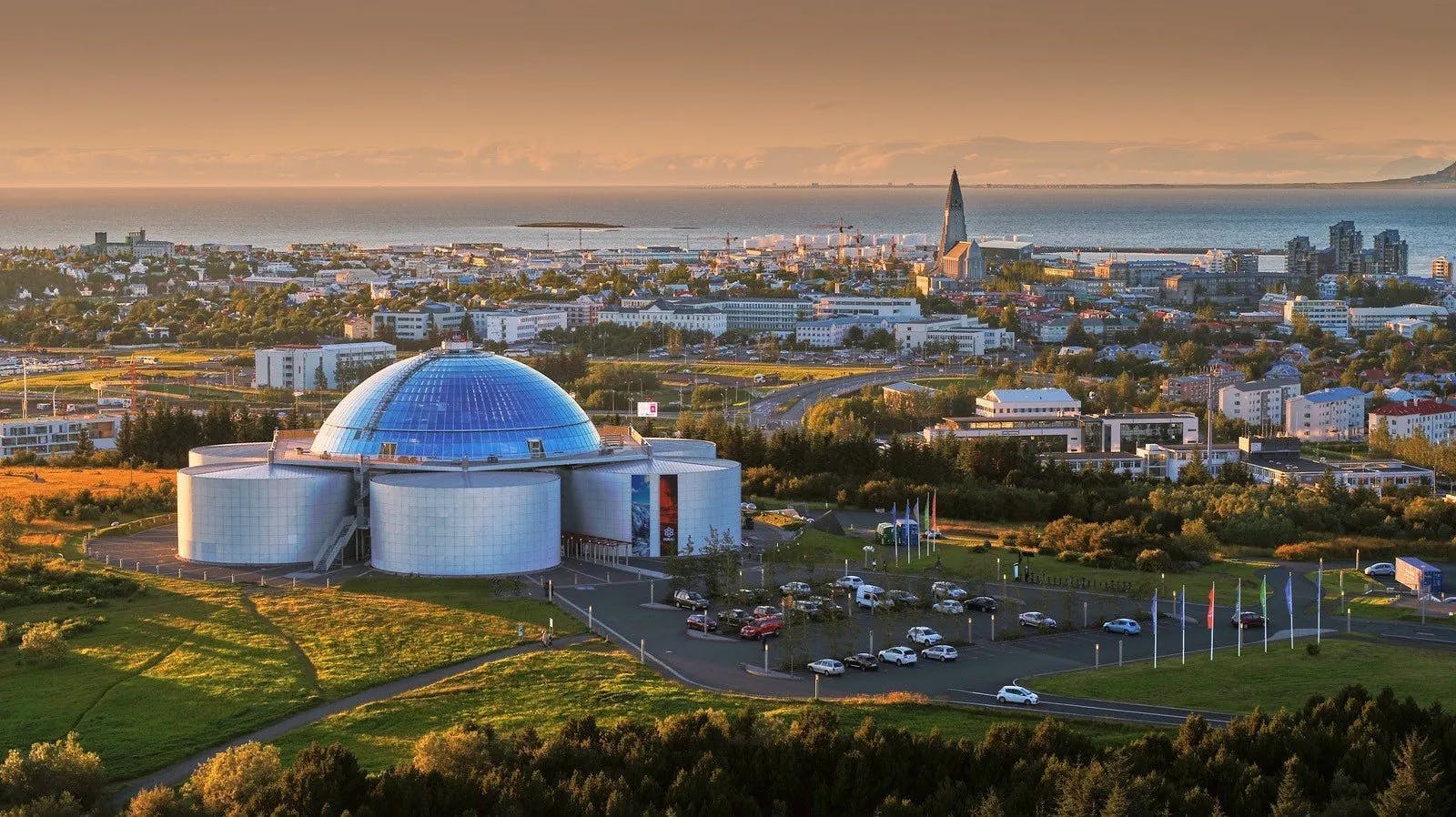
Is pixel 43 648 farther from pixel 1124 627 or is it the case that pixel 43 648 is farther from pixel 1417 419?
pixel 1417 419

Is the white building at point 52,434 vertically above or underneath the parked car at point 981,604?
above

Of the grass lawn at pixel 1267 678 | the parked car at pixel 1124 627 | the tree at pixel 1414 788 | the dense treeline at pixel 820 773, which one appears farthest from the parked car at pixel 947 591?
the tree at pixel 1414 788

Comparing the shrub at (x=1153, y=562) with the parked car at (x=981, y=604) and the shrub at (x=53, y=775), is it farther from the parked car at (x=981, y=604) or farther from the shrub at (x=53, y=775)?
the shrub at (x=53, y=775)

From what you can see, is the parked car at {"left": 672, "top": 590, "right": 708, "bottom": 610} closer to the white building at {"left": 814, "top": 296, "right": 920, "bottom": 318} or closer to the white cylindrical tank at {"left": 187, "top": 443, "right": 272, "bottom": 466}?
the white cylindrical tank at {"left": 187, "top": 443, "right": 272, "bottom": 466}

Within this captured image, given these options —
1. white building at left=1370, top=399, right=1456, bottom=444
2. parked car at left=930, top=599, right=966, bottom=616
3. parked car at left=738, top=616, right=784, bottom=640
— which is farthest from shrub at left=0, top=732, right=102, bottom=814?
white building at left=1370, top=399, right=1456, bottom=444

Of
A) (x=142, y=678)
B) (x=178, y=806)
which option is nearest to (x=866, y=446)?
(x=142, y=678)

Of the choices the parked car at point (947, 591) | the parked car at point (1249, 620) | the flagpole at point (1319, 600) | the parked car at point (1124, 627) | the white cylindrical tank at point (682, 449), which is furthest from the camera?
the white cylindrical tank at point (682, 449)

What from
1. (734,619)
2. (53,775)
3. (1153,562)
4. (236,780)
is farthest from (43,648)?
(1153,562)
